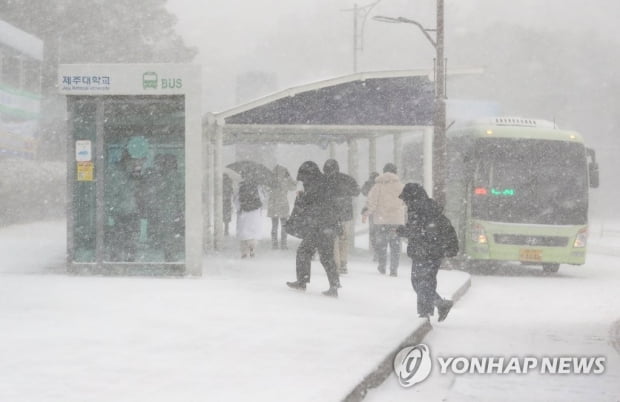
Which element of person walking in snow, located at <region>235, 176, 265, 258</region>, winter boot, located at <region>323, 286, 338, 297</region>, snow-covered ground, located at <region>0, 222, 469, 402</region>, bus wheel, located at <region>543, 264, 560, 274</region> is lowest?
bus wheel, located at <region>543, 264, 560, 274</region>

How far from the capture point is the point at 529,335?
31.5ft

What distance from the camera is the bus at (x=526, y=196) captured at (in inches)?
695

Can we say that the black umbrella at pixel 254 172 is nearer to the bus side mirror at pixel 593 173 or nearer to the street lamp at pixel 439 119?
the street lamp at pixel 439 119

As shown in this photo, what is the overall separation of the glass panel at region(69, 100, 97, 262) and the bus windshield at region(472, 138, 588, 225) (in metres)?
7.71

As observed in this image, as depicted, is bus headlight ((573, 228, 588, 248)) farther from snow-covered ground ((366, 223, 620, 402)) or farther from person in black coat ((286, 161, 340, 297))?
person in black coat ((286, 161, 340, 297))

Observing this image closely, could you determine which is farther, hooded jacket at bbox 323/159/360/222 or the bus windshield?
the bus windshield

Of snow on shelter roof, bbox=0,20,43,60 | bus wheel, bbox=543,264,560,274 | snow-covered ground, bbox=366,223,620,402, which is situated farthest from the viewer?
snow on shelter roof, bbox=0,20,43,60

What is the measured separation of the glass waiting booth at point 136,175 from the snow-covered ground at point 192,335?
2.13 feet

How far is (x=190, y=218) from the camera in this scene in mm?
13055

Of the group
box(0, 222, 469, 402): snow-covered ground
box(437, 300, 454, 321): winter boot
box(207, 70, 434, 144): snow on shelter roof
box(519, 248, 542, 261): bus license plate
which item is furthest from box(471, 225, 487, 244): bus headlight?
box(437, 300, 454, 321): winter boot

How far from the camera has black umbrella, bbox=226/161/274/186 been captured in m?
18.0

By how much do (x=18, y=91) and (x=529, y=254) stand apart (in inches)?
951

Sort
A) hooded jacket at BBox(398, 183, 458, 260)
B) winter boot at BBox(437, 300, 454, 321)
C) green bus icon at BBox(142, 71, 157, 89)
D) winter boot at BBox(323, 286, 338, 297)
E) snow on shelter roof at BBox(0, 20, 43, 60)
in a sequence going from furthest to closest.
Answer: snow on shelter roof at BBox(0, 20, 43, 60), green bus icon at BBox(142, 71, 157, 89), winter boot at BBox(323, 286, 338, 297), winter boot at BBox(437, 300, 454, 321), hooded jacket at BBox(398, 183, 458, 260)

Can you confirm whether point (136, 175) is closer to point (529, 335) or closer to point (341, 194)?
point (341, 194)
